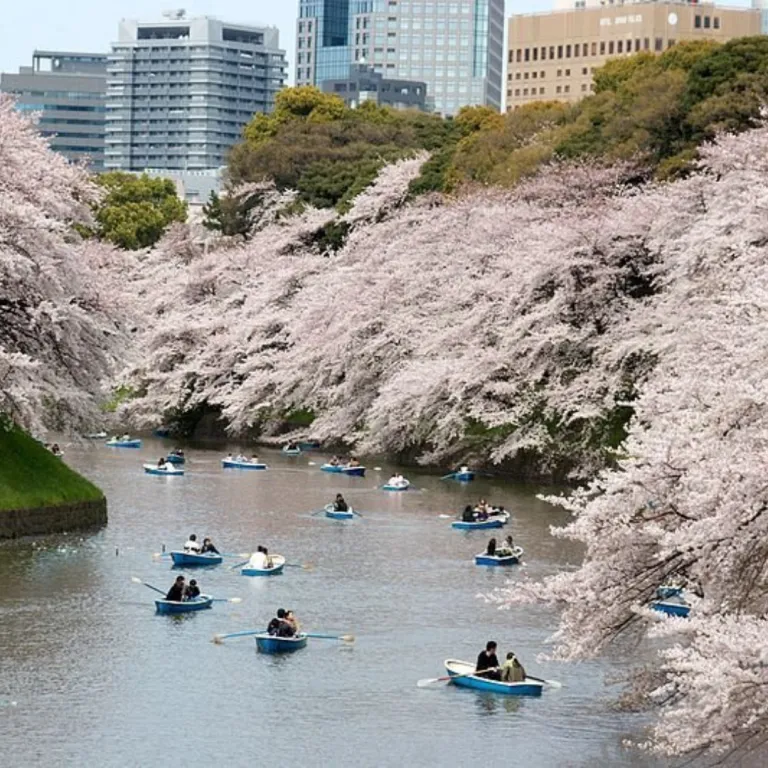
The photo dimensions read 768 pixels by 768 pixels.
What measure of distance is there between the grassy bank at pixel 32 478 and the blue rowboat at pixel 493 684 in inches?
665

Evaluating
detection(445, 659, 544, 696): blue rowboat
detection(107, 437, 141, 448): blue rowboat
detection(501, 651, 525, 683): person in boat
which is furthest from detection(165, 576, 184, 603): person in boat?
detection(107, 437, 141, 448): blue rowboat

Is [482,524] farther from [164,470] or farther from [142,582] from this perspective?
[164,470]

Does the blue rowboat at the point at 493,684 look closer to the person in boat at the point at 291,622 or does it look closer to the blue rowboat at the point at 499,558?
the person in boat at the point at 291,622

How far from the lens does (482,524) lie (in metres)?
52.4

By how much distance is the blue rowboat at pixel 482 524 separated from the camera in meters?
52.5

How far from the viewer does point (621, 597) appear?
86.9 ft

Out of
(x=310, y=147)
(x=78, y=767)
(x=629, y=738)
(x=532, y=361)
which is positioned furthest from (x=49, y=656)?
(x=310, y=147)

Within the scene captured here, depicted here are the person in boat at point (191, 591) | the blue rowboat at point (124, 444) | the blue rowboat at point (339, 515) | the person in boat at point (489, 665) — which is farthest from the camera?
the blue rowboat at point (124, 444)

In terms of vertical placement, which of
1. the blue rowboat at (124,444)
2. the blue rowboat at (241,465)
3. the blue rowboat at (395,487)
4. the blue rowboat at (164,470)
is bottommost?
the blue rowboat at (124,444)

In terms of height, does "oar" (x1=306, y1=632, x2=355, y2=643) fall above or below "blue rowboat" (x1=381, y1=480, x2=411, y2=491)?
above

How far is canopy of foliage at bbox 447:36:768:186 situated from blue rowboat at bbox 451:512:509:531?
1942 centimetres

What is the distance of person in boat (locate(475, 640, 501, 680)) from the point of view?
3256cm

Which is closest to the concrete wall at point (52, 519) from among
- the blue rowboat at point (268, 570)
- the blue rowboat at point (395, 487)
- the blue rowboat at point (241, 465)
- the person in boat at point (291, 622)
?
the blue rowboat at point (268, 570)

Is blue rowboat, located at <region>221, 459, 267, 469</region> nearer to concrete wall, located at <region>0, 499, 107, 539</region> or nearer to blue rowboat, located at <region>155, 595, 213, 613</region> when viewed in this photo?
concrete wall, located at <region>0, 499, 107, 539</region>
